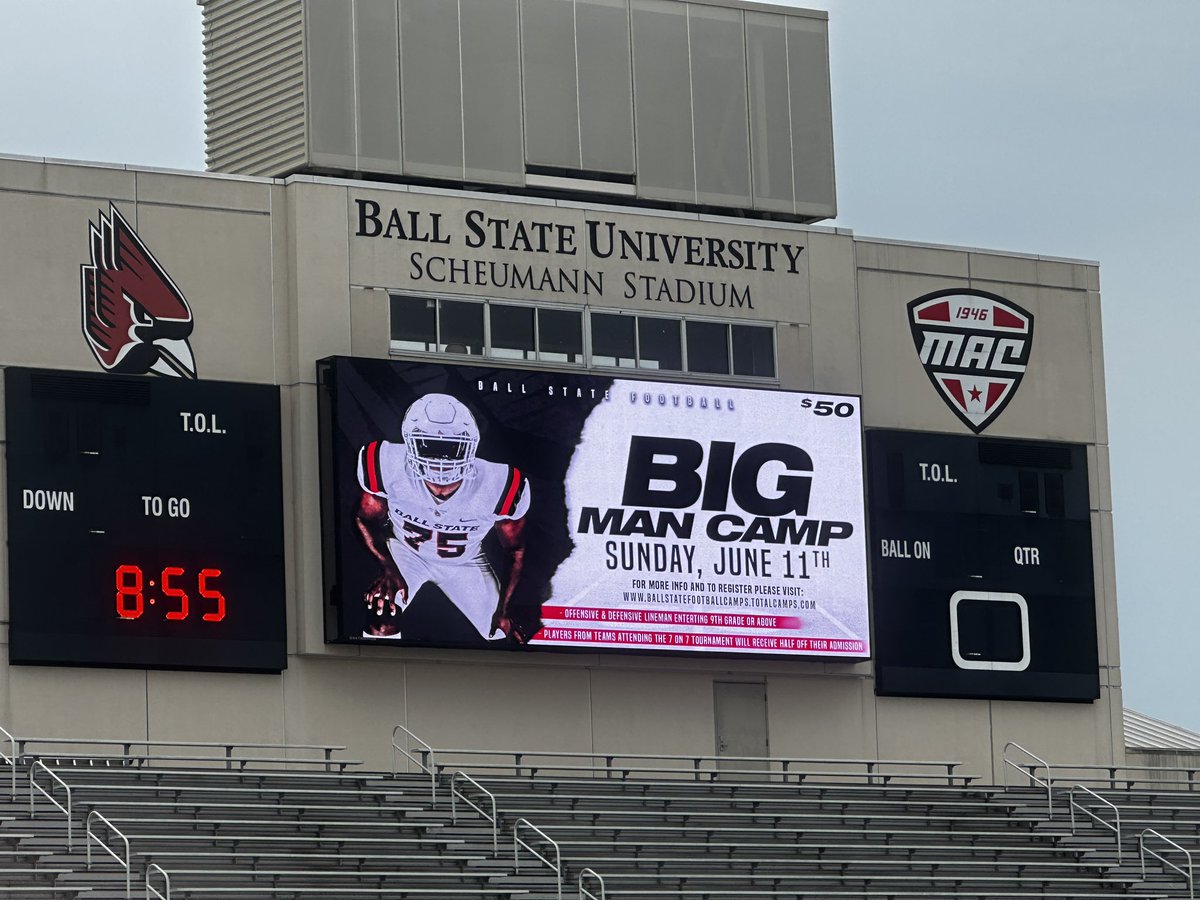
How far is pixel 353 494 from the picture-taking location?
2642cm

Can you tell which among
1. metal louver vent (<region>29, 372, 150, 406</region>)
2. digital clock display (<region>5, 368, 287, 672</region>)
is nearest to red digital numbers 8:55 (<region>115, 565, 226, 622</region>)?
digital clock display (<region>5, 368, 287, 672</region>)

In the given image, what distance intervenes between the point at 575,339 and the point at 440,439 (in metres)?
2.05

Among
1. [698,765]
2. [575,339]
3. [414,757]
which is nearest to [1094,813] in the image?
[698,765]

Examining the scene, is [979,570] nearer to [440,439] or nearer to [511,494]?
[511,494]

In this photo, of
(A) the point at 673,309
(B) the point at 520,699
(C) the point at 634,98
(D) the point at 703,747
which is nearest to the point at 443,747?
(B) the point at 520,699

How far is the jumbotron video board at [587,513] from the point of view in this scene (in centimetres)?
2652

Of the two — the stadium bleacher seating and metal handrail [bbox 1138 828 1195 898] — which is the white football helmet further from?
metal handrail [bbox 1138 828 1195 898]

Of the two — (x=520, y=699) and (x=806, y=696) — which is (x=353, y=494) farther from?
(x=806, y=696)

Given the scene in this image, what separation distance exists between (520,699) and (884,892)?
3982 mm

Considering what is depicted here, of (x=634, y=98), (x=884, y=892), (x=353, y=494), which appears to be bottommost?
(x=884, y=892)

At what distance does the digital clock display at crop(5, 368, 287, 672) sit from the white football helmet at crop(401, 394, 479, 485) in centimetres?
125

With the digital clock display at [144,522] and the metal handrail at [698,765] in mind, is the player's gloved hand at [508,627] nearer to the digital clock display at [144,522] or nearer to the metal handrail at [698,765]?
the metal handrail at [698,765]

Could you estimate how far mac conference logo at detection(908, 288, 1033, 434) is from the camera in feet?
99.3

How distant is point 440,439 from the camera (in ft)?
88.6
